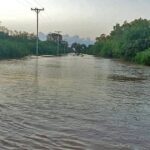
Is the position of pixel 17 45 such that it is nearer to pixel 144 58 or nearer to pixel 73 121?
pixel 144 58

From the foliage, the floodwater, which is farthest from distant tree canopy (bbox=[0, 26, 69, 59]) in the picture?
the floodwater

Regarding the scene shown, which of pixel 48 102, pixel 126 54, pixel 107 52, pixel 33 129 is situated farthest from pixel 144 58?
pixel 107 52

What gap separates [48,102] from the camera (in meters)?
14.5

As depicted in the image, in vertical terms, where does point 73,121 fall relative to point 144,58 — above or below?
A: above

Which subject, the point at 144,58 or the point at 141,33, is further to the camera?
the point at 141,33

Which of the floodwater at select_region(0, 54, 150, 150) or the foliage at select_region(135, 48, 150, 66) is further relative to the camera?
the foliage at select_region(135, 48, 150, 66)

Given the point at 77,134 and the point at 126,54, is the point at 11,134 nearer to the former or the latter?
the point at 77,134

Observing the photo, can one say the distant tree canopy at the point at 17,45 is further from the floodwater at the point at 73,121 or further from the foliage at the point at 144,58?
the floodwater at the point at 73,121

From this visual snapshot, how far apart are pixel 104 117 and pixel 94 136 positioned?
244 centimetres

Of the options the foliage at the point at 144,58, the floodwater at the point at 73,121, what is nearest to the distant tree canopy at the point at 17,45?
the foliage at the point at 144,58

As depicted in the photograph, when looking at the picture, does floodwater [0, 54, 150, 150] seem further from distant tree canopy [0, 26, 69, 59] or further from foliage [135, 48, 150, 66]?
distant tree canopy [0, 26, 69, 59]

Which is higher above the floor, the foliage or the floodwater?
the floodwater

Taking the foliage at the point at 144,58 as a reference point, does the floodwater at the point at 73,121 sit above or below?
above

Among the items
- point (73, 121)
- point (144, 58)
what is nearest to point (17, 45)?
point (144, 58)
